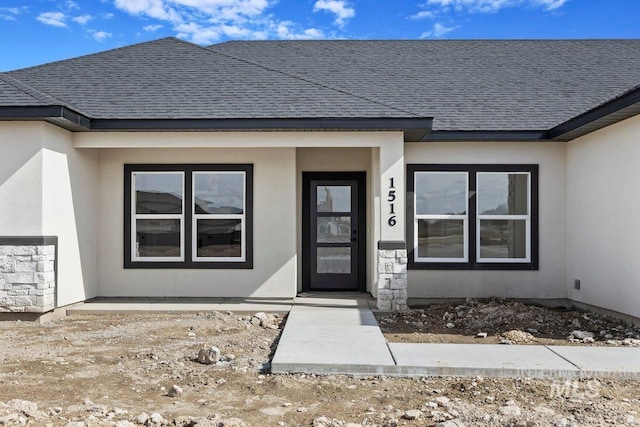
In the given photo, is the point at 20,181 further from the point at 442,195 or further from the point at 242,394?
the point at 442,195

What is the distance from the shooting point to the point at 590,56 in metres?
13.2

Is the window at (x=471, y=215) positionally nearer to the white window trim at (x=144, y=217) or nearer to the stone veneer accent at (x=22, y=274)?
the white window trim at (x=144, y=217)

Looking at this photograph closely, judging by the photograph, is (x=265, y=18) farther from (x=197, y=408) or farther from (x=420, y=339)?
(x=197, y=408)

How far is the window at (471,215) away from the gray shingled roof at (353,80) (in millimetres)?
922

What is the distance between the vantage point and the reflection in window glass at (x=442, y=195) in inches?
403

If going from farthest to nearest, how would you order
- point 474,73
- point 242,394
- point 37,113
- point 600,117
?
point 474,73
point 600,117
point 37,113
point 242,394

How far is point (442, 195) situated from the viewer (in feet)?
33.7

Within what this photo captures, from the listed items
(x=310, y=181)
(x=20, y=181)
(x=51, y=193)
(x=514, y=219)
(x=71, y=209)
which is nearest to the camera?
(x=20, y=181)

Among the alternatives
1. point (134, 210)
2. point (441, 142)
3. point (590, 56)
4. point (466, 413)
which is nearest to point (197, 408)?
point (466, 413)

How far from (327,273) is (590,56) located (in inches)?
326

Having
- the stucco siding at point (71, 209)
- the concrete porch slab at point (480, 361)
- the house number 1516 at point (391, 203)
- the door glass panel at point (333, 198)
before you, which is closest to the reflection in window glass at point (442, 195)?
the house number 1516 at point (391, 203)

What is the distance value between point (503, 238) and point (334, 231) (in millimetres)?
3224

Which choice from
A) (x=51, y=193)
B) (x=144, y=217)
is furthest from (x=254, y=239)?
(x=51, y=193)

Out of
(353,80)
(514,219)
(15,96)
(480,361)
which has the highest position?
(353,80)
